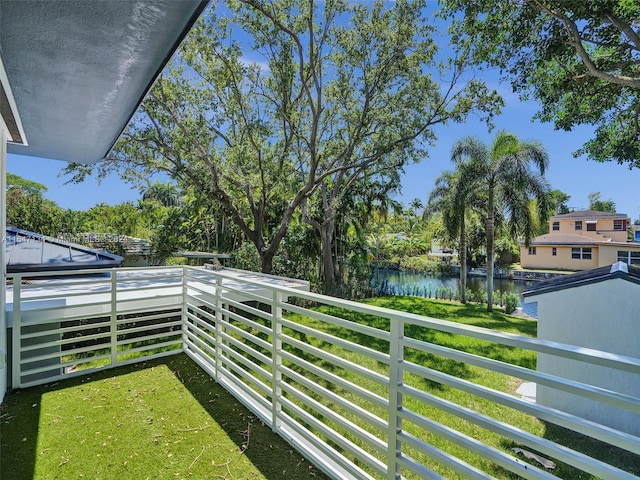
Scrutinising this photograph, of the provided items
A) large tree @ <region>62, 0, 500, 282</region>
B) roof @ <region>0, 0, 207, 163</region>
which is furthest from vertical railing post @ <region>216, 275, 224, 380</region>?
large tree @ <region>62, 0, 500, 282</region>

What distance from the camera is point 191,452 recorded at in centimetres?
262

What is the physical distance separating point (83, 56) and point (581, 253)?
31.5 m

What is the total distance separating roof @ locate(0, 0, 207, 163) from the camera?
1.84 m

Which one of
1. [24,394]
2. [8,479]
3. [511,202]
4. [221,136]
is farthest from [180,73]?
[511,202]

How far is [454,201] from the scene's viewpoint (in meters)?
13.4

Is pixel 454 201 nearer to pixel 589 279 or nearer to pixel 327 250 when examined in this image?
pixel 327 250

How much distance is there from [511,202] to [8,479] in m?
14.3

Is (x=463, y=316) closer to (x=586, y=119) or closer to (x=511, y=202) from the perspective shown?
(x=511, y=202)

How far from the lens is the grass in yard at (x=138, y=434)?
2436 millimetres

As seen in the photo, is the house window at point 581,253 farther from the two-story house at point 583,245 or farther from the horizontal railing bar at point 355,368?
the horizontal railing bar at point 355,368

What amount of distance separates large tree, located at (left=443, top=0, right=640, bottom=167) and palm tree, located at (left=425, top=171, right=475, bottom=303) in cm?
486

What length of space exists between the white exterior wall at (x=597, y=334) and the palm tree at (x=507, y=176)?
9.50 metres

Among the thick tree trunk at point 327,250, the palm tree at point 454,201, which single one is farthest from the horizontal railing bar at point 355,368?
the palm tree at point 454,201

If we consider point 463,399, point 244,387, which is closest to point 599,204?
point 463,399
